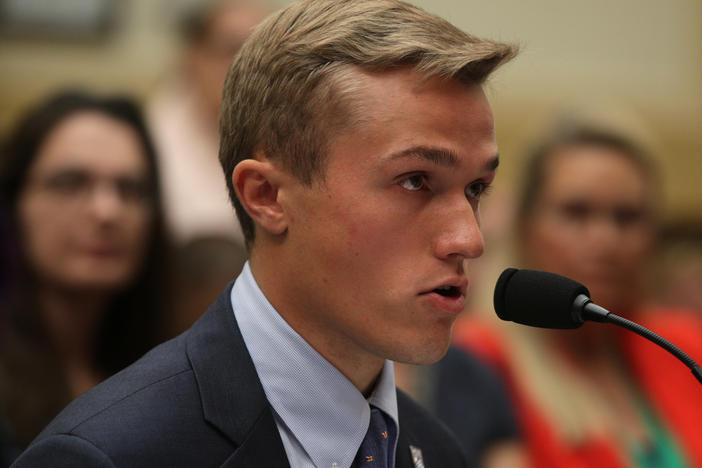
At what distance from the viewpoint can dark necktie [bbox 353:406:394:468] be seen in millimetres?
1406

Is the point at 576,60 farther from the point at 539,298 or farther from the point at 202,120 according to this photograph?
the point at 539,298

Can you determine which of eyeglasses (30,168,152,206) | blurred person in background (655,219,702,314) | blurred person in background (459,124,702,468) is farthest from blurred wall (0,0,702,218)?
eyeglasses (30,168,152,206)

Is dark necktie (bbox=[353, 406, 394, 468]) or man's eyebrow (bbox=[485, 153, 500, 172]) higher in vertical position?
man's eyebrow (bbox=[485, 153, 500, 172])

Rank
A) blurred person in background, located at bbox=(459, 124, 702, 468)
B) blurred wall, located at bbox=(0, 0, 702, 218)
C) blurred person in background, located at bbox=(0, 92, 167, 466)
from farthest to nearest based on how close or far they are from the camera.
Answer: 1. blurred wall, located at bbox=(0, 0, 702, 218)
2. blurred person in background, located at bbox=(459, 124, 702, 468)
3. blurred person in background, located at bbox=(0, 92, 167, 466)

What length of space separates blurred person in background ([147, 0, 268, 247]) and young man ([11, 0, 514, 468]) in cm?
198

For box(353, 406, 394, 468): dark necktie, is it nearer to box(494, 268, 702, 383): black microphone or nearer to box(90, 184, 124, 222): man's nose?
box(494, 268, 702, 383): black microphone

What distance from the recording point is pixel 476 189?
1.44 metres

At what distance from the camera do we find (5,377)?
7.50ft

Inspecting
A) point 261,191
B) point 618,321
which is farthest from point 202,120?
point 618,321

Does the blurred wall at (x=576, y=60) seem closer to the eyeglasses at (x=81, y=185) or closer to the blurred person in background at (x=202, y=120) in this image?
the blurred person in background at (x=202, y=120)

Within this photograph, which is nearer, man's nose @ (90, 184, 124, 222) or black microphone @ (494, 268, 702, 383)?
black microphone @ (494, 268, 702, 383)

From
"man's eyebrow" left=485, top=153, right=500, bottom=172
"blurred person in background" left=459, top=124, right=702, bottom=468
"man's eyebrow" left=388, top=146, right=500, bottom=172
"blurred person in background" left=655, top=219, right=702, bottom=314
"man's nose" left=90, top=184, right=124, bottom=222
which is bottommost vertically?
"blurred person in background" left=655, top=219, right=702, bottom=314

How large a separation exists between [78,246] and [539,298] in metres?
1.47

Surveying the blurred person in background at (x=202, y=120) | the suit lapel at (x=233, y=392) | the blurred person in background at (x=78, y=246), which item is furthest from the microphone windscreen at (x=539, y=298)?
the blurred person in background at (x=202, y=120)
